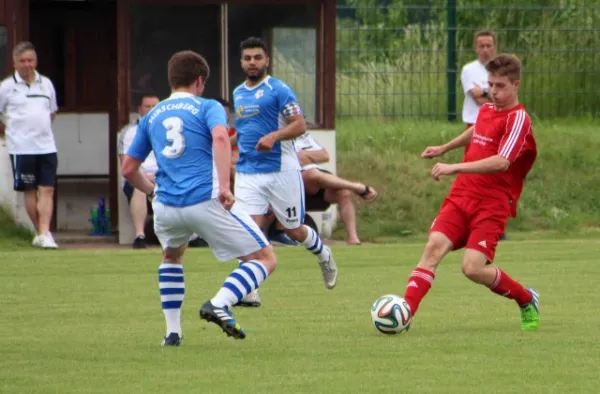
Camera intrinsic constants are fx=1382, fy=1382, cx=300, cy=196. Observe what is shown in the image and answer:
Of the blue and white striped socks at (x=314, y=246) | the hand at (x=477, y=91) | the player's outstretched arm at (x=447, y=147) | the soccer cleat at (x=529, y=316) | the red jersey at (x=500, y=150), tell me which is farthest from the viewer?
the hand at (x=477, y=91)

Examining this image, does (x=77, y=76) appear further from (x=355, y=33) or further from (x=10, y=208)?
(x=355, y=33)

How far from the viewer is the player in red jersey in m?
8.81

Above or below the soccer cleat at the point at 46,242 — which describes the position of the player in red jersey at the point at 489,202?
above

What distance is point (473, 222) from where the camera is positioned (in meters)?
8.88

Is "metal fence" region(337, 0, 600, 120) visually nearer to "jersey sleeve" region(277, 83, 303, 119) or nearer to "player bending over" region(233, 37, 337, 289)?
"player bending over" region(233, 37, 337, 289)

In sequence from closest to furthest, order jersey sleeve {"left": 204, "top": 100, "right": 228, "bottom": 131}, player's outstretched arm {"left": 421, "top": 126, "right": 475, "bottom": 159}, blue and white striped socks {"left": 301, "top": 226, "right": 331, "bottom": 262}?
1. jersey sleeve {"left": 204, "top": 100, "right": 228, "bottom": 131}
2. player's outstretched arm {"left": 421, "top": 126, "right": 475, "bottom": 159}
3. blue and white striped socks {"left": 301, "top": 226, "right": 331, "bottom": 262}

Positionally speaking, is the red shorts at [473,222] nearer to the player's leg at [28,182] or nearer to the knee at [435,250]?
the knee at [435,250]

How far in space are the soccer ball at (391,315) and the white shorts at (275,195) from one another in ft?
8.65

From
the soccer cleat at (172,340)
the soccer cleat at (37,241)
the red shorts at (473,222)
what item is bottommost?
the soccer cleat at (37,241)

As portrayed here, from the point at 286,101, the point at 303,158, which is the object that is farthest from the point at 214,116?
the point at 303,158

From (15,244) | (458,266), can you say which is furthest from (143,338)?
(15,244)

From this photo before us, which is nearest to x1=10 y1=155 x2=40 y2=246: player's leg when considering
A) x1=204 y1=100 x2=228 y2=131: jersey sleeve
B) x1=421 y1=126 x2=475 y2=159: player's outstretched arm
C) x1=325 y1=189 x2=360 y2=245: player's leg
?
x1=325 y1=189 x2=360 y2=245: player's leg

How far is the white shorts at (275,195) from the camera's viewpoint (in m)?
11.3

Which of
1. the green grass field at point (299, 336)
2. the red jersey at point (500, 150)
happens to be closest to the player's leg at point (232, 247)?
the green grass field at point (299, 336)
